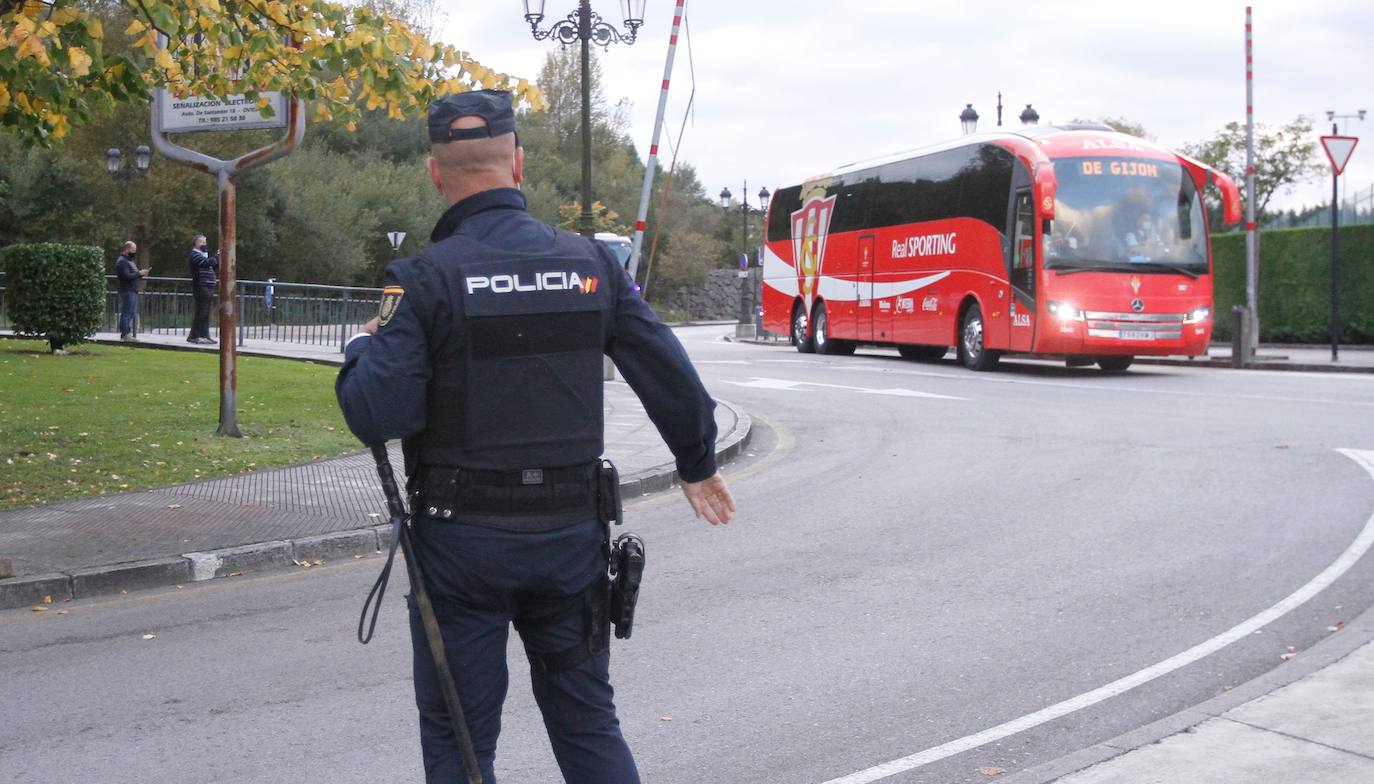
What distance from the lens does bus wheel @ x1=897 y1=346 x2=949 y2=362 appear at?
28.8 metres

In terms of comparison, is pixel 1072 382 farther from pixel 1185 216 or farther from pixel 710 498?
pixel 710 498

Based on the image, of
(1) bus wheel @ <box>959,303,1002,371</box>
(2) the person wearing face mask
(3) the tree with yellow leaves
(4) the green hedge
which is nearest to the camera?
(3) the tree with yellow leaves

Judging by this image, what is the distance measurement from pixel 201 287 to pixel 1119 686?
21531 mm

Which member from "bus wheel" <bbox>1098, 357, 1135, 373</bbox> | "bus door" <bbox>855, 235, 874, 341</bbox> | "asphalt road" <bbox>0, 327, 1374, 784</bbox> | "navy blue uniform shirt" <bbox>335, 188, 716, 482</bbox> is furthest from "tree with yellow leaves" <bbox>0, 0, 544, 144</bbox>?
"bus door" <bbox>855, 235, 874, 341</bbox>

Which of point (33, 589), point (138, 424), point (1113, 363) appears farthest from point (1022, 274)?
point (33, 589)

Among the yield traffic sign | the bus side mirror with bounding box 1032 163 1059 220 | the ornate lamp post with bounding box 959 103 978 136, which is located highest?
the ornate lamp post with bounding box 959 103 978 136

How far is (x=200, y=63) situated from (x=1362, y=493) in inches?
360

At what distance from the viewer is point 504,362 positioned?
316 centimetres

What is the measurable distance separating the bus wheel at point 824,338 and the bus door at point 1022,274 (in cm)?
854

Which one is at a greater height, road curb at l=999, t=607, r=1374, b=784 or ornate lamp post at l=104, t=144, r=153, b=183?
ornate lamp post at l=104, t=144, r=153, b=183

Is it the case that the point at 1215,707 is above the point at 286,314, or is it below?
below

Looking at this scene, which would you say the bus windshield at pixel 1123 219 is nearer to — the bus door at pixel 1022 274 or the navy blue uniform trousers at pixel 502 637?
the bus door at pixel 1022 274

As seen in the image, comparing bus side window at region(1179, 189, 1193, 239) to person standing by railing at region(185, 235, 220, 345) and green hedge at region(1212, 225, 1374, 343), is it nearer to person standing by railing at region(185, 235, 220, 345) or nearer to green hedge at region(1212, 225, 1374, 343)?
green hedge at region(1212, 225, 1374, 343)

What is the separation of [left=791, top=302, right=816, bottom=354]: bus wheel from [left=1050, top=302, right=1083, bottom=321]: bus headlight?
35.8 ft
